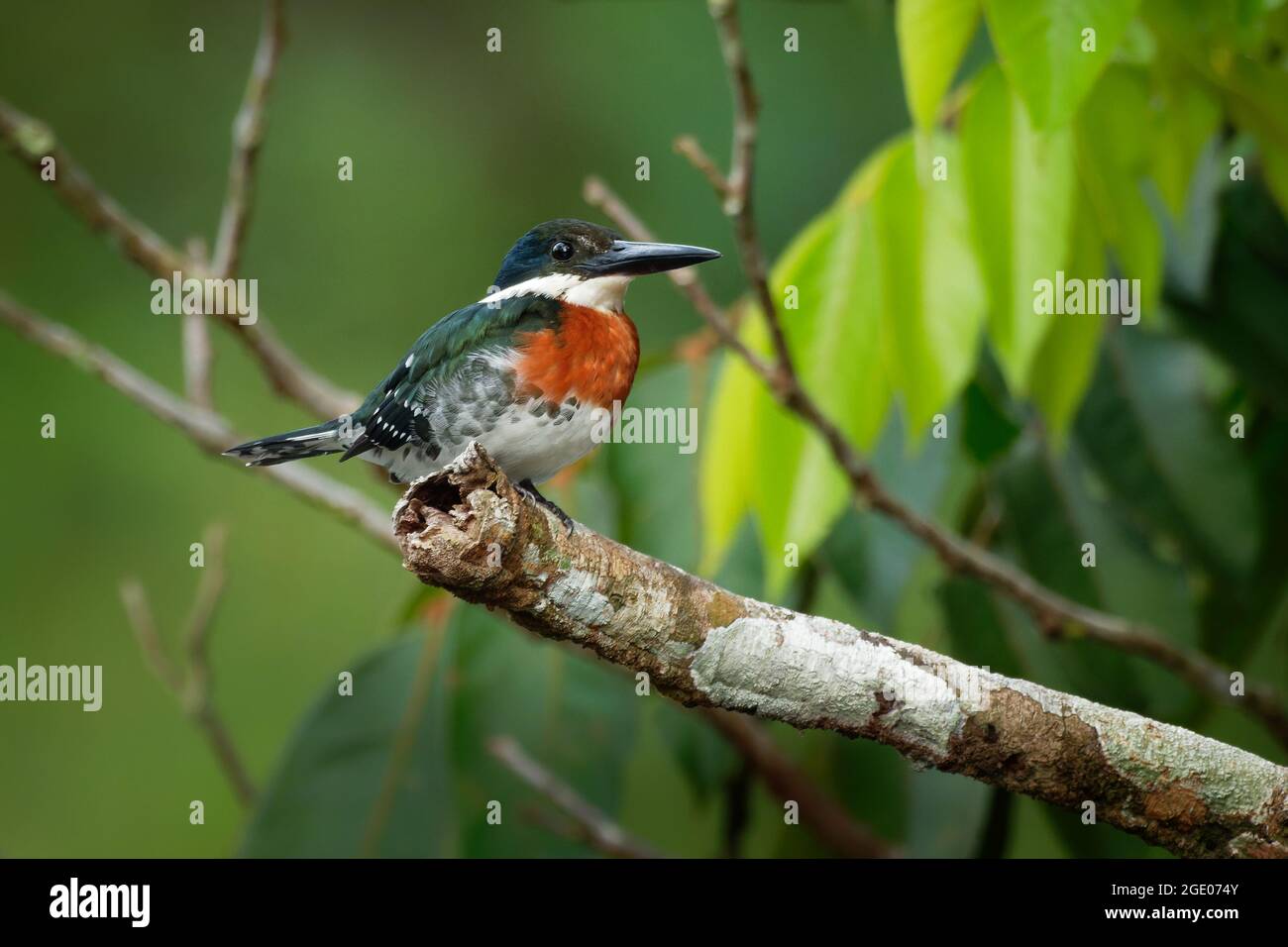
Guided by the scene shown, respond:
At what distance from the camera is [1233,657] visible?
2.81 m

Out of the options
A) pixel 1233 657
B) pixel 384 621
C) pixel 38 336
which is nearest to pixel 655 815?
pixel 384 621

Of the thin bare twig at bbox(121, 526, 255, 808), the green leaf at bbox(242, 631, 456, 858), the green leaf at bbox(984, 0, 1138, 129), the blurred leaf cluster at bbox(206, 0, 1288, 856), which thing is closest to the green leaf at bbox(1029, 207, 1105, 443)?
the blurred leaf cluster at bbox(206, 0, 1288, 856)

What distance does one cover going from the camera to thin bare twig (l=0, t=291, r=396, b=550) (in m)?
2.56

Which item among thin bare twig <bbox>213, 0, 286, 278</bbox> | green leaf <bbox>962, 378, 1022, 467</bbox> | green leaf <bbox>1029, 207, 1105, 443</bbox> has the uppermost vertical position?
thin bare twig <bbox>213, 0, 286, 278</bbox>

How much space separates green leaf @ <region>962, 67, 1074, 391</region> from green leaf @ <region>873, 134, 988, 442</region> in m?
0.03

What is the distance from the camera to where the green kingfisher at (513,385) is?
1.55 m

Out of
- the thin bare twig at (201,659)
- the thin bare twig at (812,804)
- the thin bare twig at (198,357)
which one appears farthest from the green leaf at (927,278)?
the thin bare twig at (201,659)

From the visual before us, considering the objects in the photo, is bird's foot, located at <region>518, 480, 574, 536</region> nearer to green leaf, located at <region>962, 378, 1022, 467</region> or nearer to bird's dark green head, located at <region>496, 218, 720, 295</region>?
bird's dark green head, located at <region>496, 218, 720, 295</region>

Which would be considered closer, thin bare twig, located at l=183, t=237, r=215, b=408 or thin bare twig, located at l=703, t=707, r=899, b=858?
thin bare twig, located at l=183, t=237, r=215, b=408

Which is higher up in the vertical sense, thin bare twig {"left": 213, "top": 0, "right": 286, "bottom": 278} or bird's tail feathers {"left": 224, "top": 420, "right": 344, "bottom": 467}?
thin bare twig {"left": 213, "top": 0, "right": 286, "bottom": 278}

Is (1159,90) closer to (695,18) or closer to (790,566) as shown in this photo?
(790,566)

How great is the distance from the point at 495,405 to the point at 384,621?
306 cm

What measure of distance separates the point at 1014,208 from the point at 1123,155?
0.64 ft

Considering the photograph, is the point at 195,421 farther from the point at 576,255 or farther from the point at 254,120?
the point at 576,255
